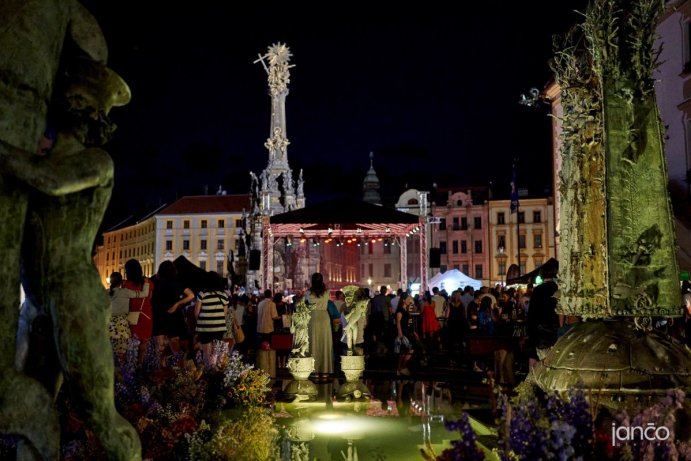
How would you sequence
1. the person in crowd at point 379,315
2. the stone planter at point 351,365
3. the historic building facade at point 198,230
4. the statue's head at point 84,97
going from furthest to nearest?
1. the historic building facade at point 198,230
2. the person in crowd at point 379,315
3. the stone planter at point 351,365
4. the statue's head at point 84,97

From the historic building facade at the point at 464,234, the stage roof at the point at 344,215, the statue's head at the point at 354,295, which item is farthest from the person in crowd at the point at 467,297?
the historic building facade at the point at 464,234

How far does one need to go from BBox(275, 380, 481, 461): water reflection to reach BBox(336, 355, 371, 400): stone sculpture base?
16 centimetres

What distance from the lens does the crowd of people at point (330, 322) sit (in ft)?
27.5

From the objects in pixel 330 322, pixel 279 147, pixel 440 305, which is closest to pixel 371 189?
pixel 279 147

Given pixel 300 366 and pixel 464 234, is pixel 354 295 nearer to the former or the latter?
pixel 300 366

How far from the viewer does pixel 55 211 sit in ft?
8.16

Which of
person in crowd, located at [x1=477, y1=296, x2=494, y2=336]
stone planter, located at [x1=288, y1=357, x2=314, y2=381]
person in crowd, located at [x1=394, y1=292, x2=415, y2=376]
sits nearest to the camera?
stone planter, located at [x1=288, y1=357, x2=314, y2=381]

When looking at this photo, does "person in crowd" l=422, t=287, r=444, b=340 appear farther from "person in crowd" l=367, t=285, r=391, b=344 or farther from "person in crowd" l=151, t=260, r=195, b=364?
"person in crowd" l=151, t=260, r=195, b=364

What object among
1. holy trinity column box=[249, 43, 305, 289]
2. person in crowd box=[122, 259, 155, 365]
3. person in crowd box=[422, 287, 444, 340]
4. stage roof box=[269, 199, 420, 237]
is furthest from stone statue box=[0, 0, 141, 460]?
holy trinity column box=[249, 43, 305, 289]

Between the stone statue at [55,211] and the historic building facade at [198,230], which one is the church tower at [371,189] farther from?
the stone statue at [55,211]

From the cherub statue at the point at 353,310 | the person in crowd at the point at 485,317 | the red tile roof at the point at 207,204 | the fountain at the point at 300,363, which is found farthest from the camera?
the red tile roof at the point at 207,204

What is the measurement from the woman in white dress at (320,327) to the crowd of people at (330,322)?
18 mm

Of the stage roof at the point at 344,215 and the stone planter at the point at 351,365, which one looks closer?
the stone planter at the point at 351,365

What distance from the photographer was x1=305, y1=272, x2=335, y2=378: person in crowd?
11.4m
